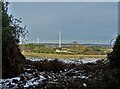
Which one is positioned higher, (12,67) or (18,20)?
(18,20)

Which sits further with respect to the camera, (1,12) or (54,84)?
(1,12)

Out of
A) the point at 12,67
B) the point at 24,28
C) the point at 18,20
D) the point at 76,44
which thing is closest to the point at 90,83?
the point at 12,67

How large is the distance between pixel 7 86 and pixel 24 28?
5642 millimetres

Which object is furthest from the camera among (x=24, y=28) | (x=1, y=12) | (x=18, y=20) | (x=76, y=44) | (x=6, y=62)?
(x=76, y=44)

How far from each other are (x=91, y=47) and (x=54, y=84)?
14182 mm

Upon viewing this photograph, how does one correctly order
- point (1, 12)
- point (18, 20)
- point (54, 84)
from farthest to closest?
point (18, 20) < point (1, 12) < point (54, 84)

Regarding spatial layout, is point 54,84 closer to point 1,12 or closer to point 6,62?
point 6,62

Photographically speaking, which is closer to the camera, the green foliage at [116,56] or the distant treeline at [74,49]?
the green foliage at [116,56]

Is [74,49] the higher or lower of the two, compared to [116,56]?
lower

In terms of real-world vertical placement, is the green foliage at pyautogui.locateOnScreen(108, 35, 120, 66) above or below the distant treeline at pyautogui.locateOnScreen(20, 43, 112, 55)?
above

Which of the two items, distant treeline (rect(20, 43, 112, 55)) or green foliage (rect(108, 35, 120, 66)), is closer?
green foliage (rect(108, 35, 120, 66))

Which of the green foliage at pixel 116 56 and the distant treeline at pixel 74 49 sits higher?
the green foliage at pixel 116 56

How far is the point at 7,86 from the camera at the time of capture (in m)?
6.90

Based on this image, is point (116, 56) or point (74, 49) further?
point (74, 49)
